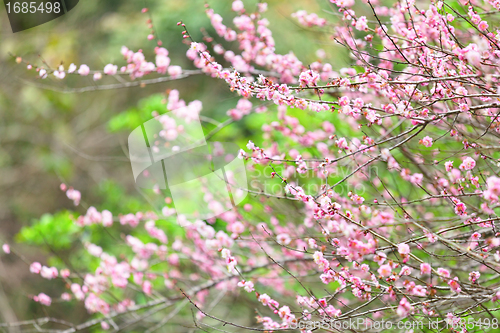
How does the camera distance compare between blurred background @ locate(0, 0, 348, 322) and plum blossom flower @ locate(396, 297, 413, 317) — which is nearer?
plum blossom flower @ locate(396, 297, 413, 317)

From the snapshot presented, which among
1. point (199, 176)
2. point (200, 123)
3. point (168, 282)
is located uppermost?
point (200, 123)

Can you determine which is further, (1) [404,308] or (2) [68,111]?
(2) [68,111]

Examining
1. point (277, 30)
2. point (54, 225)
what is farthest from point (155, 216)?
point (277, 30)

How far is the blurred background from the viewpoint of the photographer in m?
6.00

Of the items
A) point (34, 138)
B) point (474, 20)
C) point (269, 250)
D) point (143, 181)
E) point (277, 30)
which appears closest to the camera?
point (474, 20)

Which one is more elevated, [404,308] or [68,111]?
→ [404,308]

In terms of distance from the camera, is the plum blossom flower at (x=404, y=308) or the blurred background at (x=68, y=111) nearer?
the plum blossom flower at (x=404, y=308)

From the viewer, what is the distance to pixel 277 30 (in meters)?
5.80

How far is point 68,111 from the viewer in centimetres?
691

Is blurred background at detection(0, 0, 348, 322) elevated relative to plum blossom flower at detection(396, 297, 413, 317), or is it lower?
lower

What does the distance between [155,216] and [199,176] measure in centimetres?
86

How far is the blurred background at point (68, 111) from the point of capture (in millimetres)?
5996

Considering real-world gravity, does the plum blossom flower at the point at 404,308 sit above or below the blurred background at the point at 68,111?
above

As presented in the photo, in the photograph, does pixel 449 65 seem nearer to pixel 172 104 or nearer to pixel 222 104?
pixel 172 104
